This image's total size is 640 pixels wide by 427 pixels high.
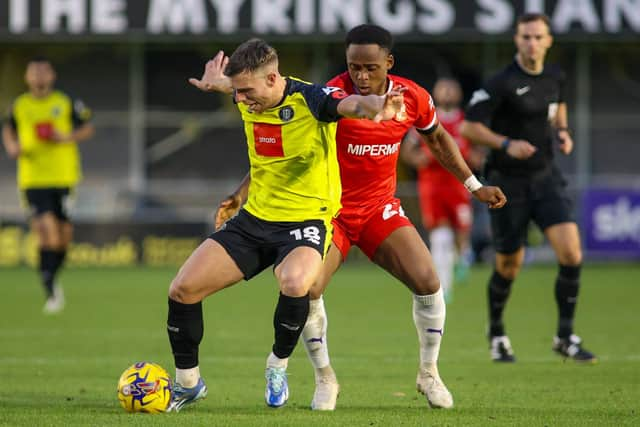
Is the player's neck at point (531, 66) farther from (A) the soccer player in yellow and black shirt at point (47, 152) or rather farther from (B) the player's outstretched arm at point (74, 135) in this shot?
(A) the soccer player in yellow and black shirt at point (47, 152)

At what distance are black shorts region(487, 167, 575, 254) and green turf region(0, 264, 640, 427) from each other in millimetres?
959

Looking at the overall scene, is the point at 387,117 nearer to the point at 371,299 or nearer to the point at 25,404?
the point at 25,404

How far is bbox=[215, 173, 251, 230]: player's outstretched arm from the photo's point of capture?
764cm

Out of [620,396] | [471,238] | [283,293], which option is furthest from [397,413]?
[471,238]

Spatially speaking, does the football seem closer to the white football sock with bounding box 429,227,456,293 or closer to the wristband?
the wristband

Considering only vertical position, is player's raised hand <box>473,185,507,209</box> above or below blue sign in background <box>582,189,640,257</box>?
above

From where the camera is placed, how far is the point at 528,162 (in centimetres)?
1019

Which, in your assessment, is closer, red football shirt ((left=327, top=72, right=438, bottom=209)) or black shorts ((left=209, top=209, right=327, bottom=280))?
black shorts ((left=209, top=209, right=327, bottom=280))

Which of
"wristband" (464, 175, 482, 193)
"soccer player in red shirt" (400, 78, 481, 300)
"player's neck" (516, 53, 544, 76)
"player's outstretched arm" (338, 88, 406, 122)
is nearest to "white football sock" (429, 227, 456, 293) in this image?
"soccer player in red shirt" (400, 78, 481, 300)

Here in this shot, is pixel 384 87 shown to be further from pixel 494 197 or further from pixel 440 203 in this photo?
pixel 440 203

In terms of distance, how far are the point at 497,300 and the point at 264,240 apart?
11.4 ft

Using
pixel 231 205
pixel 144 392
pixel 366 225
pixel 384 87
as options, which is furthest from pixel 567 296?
pixel 144 392

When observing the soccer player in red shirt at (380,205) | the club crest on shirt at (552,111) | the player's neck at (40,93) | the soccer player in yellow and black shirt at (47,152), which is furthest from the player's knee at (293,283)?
the player's neck at (40,93)

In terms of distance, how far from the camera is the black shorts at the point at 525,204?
10.1m
